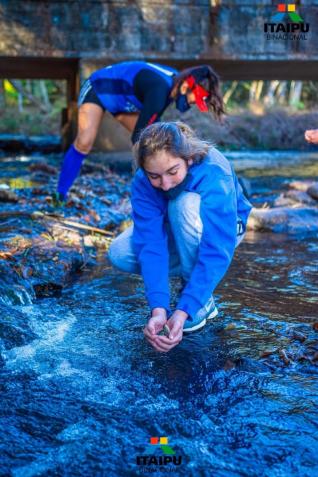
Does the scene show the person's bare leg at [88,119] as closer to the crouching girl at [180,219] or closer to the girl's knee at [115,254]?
the girl's knee at [115,254]

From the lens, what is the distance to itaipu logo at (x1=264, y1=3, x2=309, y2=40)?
8.98 m

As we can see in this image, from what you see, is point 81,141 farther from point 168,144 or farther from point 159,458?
point 159,458

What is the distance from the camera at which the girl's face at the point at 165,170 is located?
2.37 m

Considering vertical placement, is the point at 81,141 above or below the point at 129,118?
below

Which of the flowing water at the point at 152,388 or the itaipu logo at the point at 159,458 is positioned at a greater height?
the itaipu logo at the point at 159,458

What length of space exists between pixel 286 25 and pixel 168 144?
25.5ft

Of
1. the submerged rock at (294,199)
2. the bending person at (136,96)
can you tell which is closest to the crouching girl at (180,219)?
the bending person at (136,96)

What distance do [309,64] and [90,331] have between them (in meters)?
8.65

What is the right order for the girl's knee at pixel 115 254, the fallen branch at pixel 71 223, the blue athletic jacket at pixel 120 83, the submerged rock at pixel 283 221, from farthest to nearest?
the submerged rock at pixel 283 221
the blue athletic jacket at pixel 120 83
the fallen branch at pixel 71 223
the girl's knee at pixel 115 254

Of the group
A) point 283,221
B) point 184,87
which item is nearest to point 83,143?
point 184,87

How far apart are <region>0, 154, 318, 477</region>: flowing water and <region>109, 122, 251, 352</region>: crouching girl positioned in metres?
0.23

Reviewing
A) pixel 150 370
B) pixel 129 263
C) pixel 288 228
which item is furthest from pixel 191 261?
pixel 288 228

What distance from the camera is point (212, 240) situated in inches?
96.8

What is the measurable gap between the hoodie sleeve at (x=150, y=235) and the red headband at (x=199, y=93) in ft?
6.43
